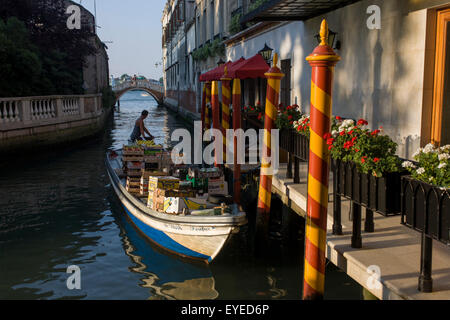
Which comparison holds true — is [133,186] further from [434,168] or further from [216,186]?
[434,168]

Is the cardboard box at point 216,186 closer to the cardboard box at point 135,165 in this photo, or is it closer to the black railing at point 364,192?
the cardboard box at point 135,165

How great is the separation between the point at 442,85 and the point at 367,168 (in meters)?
2.54

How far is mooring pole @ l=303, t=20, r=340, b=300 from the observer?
423 centimetres

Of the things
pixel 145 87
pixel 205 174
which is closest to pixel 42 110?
pixel 205 174

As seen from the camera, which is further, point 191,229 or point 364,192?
point 191,229

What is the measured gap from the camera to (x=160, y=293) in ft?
20.4

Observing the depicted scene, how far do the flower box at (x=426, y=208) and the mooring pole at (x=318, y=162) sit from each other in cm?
73

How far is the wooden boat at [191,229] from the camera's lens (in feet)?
20.9

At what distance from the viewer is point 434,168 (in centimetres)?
372

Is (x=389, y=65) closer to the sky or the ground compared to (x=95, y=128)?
closer to the sky
